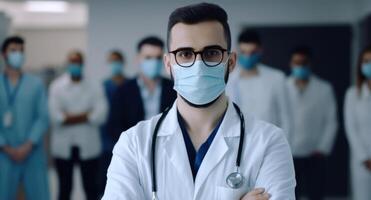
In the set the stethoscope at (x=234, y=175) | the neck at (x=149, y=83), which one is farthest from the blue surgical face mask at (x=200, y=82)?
the neck at (x=149, y=83)

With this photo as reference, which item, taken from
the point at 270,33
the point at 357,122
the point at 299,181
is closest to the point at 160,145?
the point at 357,122

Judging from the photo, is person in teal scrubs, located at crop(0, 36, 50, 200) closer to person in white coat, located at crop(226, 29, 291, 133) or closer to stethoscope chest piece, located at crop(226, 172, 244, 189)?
person in white coat, located at crop(226, 29, 291, 133)

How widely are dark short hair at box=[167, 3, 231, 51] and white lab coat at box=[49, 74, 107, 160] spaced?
3006 mm

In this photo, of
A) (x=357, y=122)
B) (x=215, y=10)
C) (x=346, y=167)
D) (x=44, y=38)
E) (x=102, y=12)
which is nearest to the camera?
(x=215, y=10)

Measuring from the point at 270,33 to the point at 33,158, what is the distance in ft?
10.1

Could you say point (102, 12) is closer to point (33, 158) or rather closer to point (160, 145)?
point (33, 158)

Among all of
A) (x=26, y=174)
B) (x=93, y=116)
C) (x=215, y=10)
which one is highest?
(x=215, y=10)

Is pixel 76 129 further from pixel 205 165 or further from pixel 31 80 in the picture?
pixel 205 165

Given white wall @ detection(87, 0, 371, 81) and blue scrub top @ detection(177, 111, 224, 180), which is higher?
white wall @ detection(87, 0, 371, 81)

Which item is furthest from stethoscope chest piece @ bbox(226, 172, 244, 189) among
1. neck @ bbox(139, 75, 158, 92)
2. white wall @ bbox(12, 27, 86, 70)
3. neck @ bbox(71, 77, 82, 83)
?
white wall @ bbox(12, 27, 86, 70)

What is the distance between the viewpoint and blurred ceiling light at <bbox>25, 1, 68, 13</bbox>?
8.43 m

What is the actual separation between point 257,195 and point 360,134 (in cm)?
261

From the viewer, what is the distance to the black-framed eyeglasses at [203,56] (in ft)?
5.03

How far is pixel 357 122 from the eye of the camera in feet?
12.8
